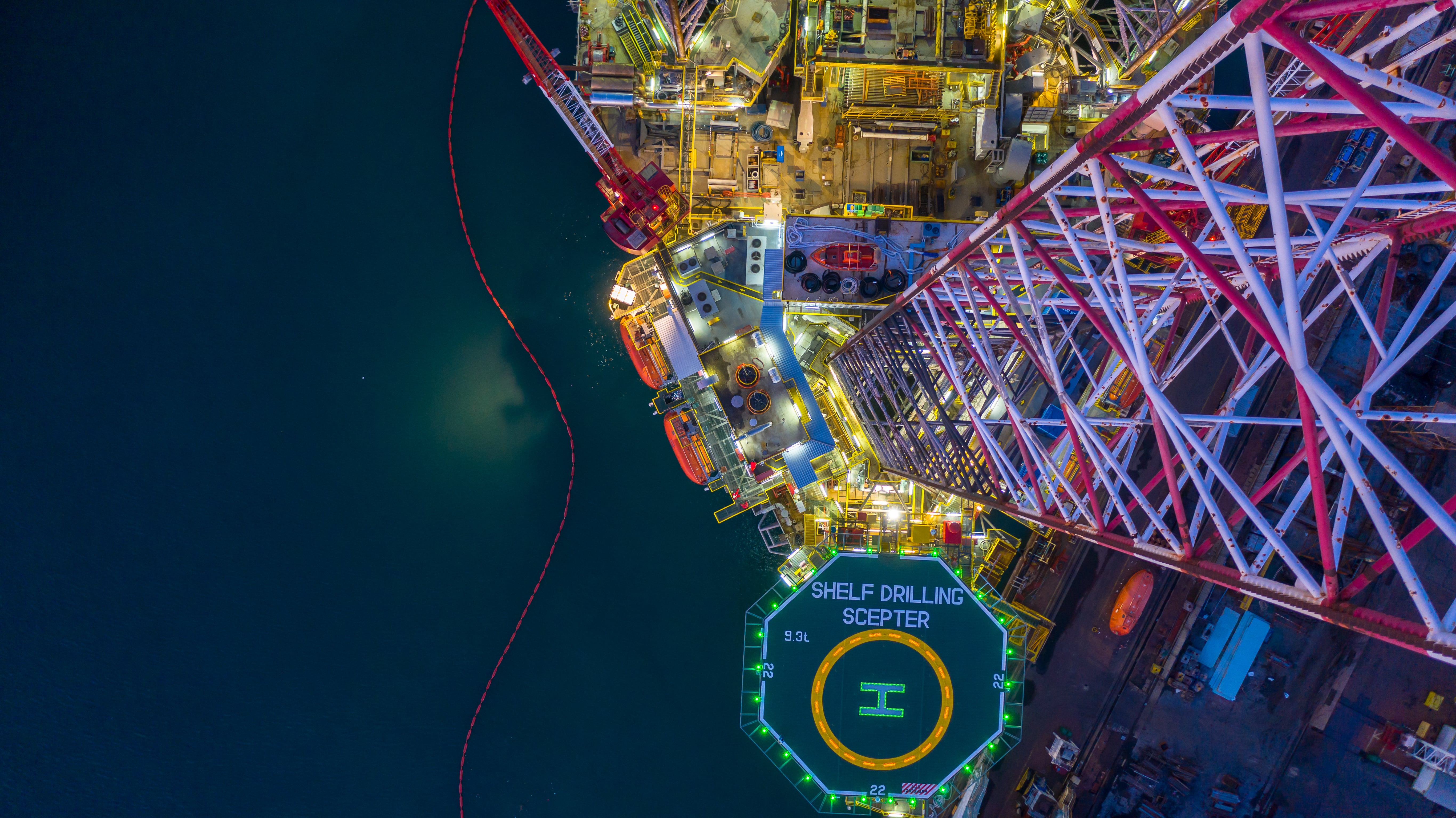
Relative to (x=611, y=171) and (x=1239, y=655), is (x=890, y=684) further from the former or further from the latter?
(x=611, y=171)

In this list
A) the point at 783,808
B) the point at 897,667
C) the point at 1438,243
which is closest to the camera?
the point at 897,667

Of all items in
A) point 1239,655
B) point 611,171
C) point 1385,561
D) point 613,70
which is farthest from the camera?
point 611,171

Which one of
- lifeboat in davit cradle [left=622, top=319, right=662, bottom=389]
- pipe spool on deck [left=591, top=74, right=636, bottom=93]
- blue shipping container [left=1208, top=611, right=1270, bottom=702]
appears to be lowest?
blue shipping container [left=1208, top=611, right=1270, bottom=702]

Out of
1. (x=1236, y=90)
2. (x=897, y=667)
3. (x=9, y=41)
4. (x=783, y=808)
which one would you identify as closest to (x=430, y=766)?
(x=783, y=808)

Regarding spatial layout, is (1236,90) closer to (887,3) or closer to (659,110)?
(887,3)

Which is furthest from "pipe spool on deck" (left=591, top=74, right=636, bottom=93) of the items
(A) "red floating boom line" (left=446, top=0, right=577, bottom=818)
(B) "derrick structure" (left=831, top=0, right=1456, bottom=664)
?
(B) "derrick structure" (left=831, top=0, right=1456, bottom=664)

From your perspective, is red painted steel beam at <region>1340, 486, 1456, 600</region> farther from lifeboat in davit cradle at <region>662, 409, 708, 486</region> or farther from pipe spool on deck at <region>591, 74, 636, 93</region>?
pipe spool on deck at <region>591, 74, 636, 93</region>

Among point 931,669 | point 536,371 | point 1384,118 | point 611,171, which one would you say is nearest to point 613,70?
point 611,171
